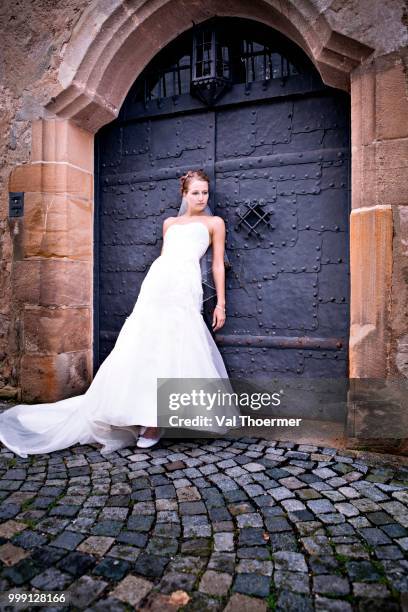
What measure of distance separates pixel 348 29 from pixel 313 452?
2.75 m

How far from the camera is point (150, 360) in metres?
2.99

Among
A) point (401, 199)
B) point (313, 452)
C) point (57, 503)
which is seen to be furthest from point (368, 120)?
point (57, 503)

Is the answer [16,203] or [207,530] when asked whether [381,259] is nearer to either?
[207,530]

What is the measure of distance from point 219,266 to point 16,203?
6.49 feet

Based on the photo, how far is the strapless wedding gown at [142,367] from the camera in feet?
9.46

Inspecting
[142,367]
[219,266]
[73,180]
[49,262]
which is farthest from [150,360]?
[73,180]

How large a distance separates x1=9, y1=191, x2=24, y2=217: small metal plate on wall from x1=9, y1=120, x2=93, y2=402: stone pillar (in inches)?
1.8

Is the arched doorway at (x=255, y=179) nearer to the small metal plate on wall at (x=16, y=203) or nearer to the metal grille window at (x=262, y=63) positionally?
the metal grille window at (x=262, y=63)

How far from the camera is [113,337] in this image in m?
4.06

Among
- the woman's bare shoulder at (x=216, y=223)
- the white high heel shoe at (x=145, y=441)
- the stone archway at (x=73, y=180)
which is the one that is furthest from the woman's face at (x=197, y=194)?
the white high heel shoe at (x=145, y=441)

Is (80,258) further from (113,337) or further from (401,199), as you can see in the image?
(401,199)

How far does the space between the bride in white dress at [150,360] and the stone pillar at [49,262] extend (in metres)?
0.43
